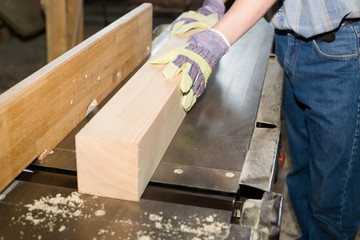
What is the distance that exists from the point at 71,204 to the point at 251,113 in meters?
0.76

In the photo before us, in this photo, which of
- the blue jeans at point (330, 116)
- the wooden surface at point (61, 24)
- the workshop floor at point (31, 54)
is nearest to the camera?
the blue jeans at point (330, 116)

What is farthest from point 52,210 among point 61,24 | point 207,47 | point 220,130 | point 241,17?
point 61,24

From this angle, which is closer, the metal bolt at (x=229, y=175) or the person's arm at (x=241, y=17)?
the metal bolt at (x=229, y=175)

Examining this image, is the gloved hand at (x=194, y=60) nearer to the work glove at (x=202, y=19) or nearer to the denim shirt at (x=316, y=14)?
the denim shirt at (x=316, y=14)

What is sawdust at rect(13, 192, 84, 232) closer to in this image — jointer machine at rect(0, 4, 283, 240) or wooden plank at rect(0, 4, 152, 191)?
jointer machine at rect(0, 4, 283, 240)

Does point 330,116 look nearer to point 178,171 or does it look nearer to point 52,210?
point 178,171

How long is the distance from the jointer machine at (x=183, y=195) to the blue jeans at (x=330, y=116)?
291 millimetres

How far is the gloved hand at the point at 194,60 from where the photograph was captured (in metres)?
1.37

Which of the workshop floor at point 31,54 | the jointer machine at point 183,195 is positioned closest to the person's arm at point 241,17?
the jointer machine at point 183,195

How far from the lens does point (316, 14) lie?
1.55 metres

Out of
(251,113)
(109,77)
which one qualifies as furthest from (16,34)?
(251,113)

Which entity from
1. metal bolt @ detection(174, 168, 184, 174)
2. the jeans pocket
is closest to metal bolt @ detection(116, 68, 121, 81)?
metal bolt @ detection(174, 168, 184, 174)

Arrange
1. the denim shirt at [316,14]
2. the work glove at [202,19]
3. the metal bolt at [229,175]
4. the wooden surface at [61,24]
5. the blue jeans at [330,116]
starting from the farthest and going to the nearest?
the wooden surface at [61,24]
the work glove at [202,19]
the blue jeans at [330,116]
the denim shirt at [316,14]
the metal bolt at [229,175]

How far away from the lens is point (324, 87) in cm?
167
